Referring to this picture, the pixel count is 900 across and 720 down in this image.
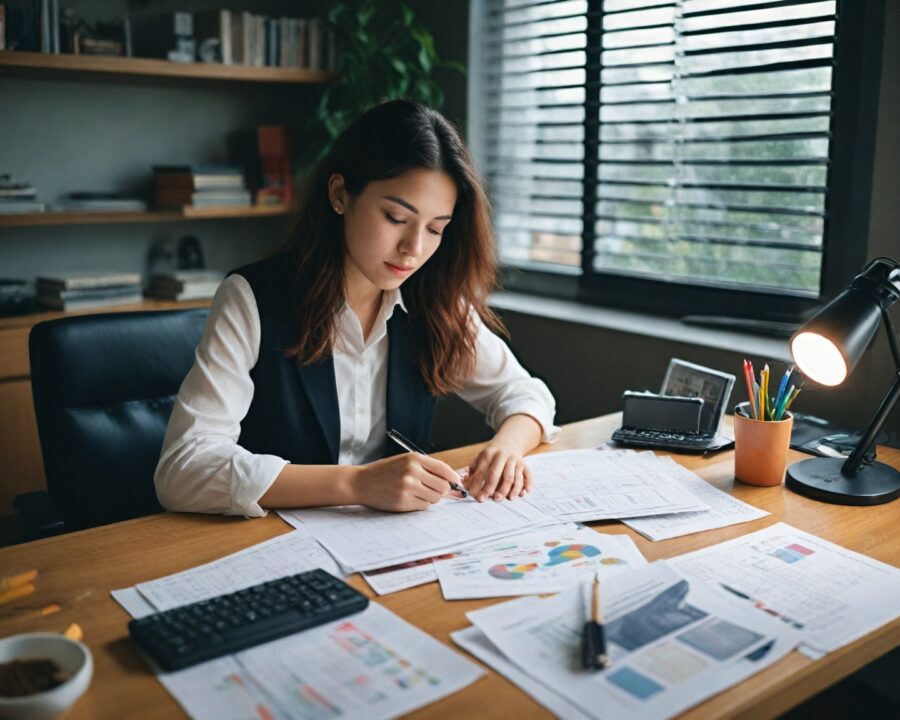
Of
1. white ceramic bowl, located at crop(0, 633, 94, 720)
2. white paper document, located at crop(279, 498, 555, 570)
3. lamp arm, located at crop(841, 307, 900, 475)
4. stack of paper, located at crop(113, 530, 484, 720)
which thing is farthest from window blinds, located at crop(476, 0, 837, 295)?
white ceramic bowl, located at crop(0, 633, 94, 720)

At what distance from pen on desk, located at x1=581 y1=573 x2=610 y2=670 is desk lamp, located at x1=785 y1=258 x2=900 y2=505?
0.58m

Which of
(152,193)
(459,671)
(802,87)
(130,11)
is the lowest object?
(459,671)

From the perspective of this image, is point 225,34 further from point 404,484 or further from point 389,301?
point 404,484

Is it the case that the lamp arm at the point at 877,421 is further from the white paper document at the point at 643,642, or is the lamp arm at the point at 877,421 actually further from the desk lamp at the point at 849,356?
the white paper document at the point at 643,642

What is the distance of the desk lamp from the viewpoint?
134 centimetres

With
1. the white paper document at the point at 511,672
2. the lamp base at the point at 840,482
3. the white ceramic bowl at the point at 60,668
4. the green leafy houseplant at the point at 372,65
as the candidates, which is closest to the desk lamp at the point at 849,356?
the lamp base at the point at 840,482

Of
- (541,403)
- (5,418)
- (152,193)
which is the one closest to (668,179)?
(541,403)

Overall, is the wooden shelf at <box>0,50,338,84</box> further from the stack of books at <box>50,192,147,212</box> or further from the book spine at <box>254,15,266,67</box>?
the stack of books at <box>50,192,147,212</box>

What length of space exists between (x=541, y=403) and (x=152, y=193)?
2.16m

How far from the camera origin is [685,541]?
1.26m

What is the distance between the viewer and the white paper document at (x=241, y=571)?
42.6 inches

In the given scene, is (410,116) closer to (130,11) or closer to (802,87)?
(802,87)

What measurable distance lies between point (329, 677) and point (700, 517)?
26.3 inches

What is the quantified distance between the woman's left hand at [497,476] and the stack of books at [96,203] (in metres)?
2.10
